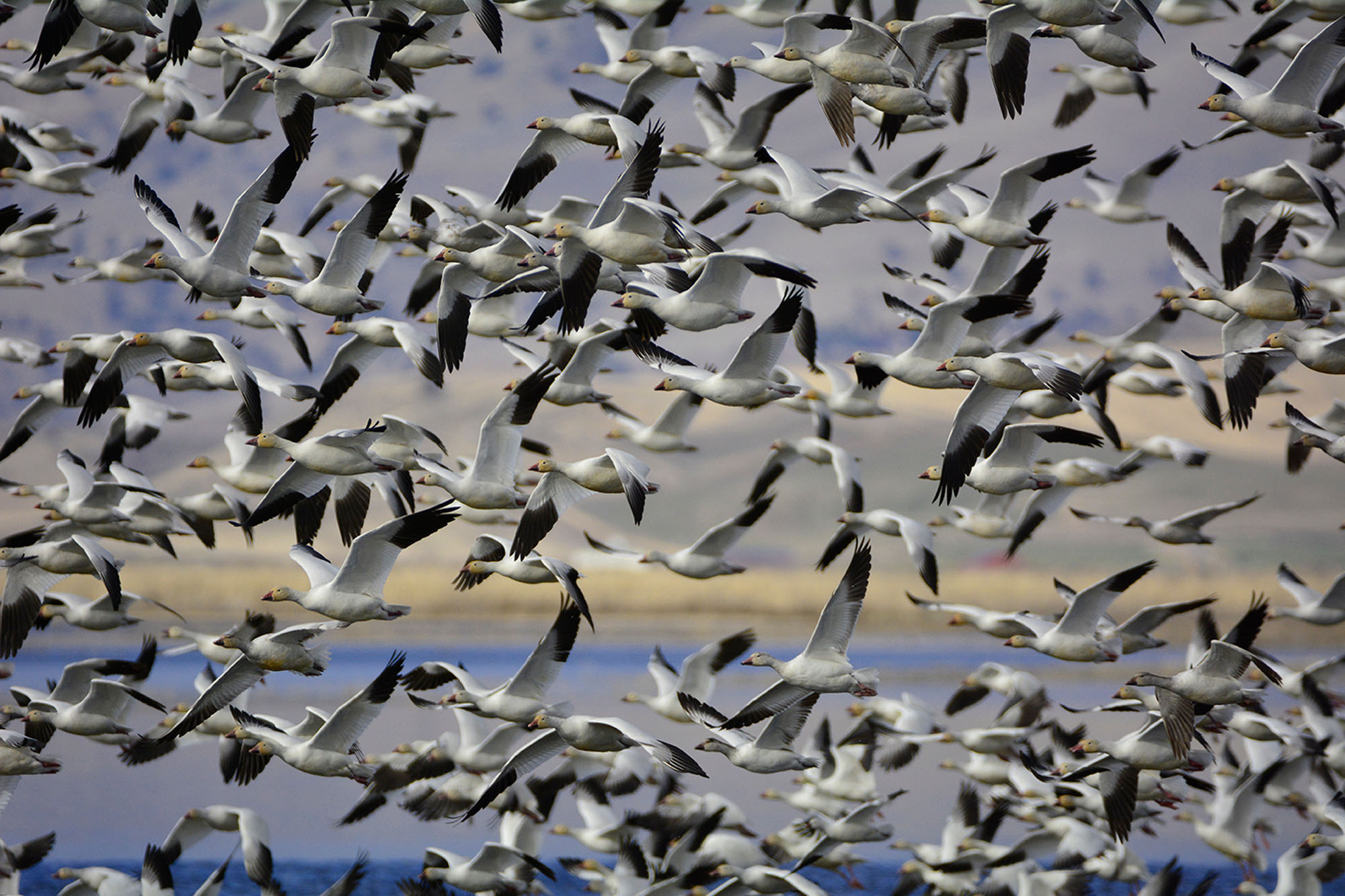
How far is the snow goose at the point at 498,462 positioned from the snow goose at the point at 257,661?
181 cm

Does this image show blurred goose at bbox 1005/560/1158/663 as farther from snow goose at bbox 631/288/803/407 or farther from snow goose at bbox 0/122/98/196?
snow goose at bbox 0/122/98/196

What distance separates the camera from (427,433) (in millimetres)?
12922

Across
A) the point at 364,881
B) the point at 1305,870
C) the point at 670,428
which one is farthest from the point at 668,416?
the point at 364,881

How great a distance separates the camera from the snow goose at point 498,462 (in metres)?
12.1

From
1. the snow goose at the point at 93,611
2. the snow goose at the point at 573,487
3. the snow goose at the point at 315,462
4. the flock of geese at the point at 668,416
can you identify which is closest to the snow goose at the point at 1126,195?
the flock of geese at the point at 668,416

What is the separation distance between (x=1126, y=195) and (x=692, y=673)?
8101 mm

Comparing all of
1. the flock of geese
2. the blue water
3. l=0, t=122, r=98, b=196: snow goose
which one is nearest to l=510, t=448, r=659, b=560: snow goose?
the flock of geese

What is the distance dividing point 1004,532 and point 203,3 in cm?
1069

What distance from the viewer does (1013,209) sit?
12375 mm

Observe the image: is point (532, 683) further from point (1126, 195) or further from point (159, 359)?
point (1126, 195)

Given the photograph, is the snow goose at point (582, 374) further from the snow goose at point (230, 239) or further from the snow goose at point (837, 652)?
the snow goose at point (837, 652)

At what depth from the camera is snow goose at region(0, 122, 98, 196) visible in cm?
1620

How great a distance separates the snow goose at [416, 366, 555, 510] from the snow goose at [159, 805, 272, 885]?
384 centimetres

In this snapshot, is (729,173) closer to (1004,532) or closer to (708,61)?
(708,61)
